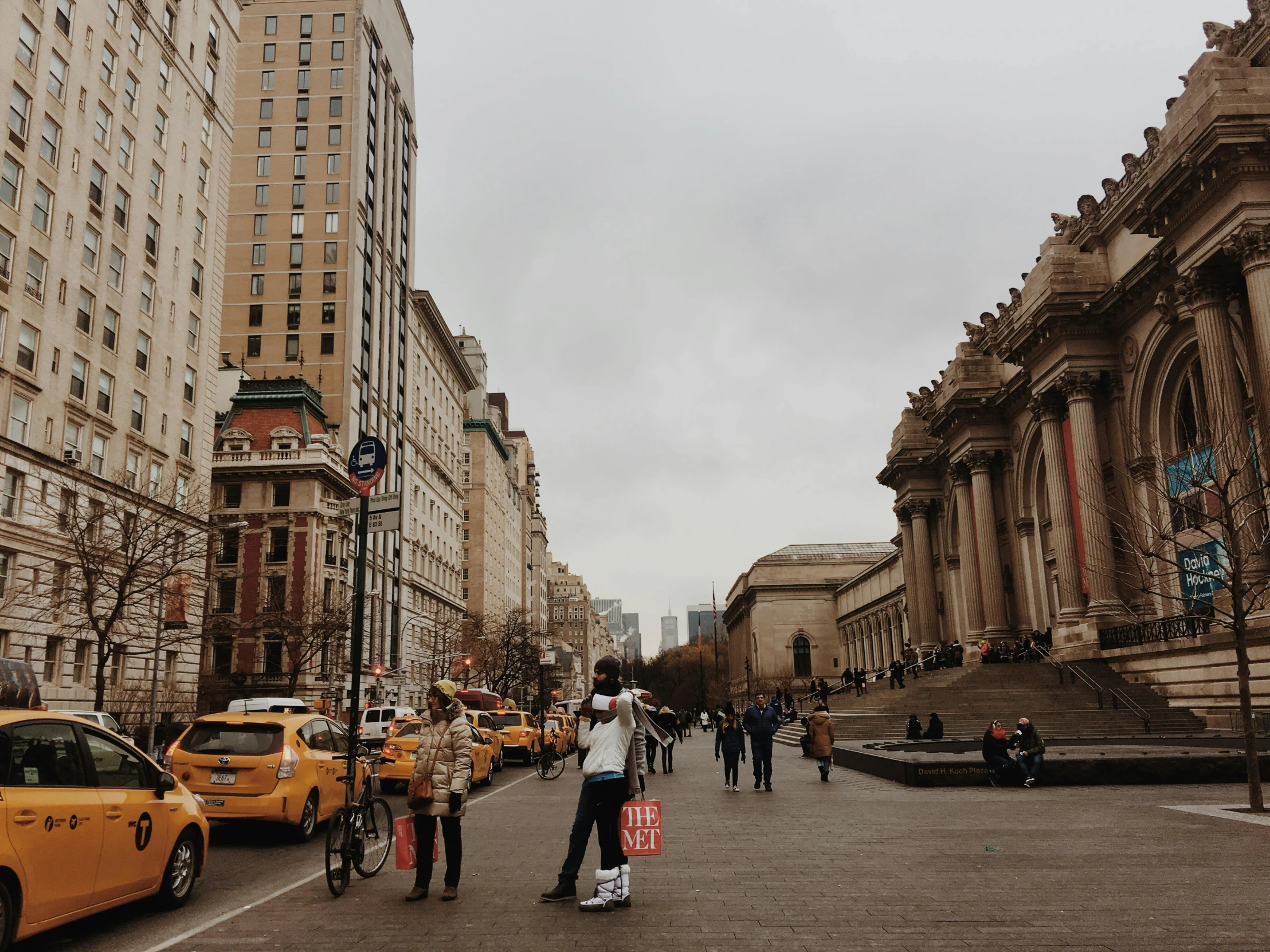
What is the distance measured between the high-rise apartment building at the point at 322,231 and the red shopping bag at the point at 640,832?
201 feet

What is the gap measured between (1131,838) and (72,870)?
34.5 ft

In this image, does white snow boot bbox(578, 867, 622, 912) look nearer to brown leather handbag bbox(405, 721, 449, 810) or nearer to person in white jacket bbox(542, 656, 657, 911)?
person in white jacket bbox(542, 656, 657, 911)

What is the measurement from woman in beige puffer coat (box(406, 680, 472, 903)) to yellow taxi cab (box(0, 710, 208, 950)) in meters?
1.97

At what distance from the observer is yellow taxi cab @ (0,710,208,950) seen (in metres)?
6.20

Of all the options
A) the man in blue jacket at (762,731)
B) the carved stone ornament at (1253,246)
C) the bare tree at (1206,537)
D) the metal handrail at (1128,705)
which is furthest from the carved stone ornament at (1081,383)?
the man in blue jacket at (762,731)

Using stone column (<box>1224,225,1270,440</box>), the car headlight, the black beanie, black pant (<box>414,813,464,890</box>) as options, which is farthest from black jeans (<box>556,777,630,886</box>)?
stone column (<box>1224,225,1270,440</box>)

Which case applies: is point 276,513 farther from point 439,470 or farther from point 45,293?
point 439,470

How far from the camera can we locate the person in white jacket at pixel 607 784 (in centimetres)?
786

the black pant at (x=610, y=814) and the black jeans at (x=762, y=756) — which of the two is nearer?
the black pant at (x=610, y=814)

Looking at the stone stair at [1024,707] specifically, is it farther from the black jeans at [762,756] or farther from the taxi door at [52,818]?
the taxi door at [52,818]

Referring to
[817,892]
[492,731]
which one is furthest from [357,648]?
[492,731]

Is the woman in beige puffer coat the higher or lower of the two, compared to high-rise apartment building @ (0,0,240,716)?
lower

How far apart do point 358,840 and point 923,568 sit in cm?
5489

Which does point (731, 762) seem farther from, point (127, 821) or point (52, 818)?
point (52, 818)
